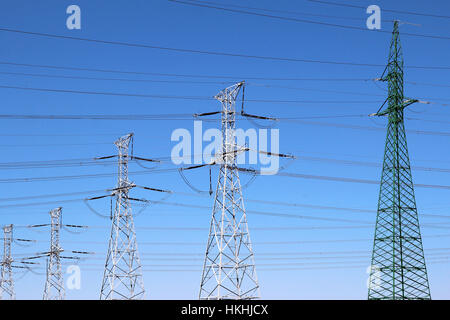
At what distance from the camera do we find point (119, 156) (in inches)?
1909

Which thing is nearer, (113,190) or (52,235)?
(113,190)

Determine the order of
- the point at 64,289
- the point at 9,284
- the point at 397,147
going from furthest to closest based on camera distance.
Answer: the point at 9,284 < the point at 64,289 < the point at 397,147

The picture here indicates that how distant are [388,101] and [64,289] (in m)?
35.1

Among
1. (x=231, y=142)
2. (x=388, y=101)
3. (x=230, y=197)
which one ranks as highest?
(x=388, y=101)

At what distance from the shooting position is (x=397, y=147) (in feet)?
142
